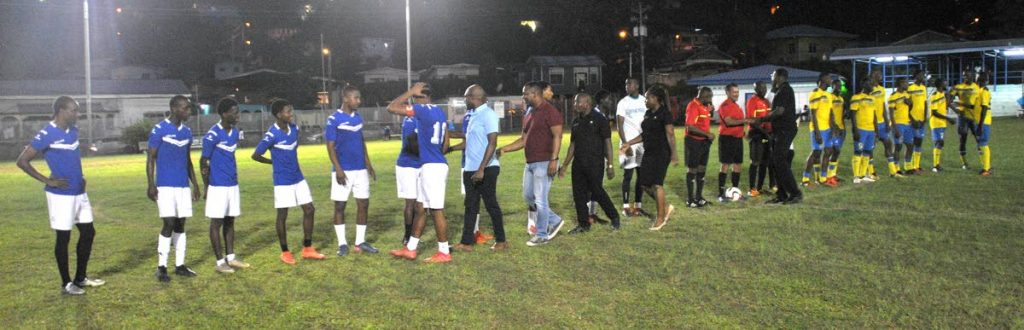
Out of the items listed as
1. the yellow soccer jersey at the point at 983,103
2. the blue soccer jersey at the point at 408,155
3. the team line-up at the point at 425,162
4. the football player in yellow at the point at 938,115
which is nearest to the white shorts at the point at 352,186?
the team line-up at the point at 425,162

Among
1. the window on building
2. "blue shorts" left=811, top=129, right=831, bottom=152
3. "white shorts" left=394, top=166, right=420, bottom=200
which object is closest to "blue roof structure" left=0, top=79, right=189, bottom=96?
the window on building

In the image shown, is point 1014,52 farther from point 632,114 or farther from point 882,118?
point 632,114

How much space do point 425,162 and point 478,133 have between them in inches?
27.4

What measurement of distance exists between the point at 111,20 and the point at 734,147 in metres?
93.7

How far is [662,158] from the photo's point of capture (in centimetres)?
1036

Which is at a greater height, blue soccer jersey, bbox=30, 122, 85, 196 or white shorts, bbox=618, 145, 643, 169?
blue soccer jersey, bbox=30, 122, 85, 196

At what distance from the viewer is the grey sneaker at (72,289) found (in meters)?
7.30

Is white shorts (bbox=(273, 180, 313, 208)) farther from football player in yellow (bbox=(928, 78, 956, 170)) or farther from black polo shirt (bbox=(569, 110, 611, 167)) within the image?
football player in yellow (bbox=(928, 78, 956, 170))

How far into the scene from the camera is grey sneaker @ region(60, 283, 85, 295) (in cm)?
730

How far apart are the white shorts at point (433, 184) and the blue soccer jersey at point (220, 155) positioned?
1.97 meters

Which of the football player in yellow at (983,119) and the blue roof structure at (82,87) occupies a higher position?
the blue roof structure at (82,87)

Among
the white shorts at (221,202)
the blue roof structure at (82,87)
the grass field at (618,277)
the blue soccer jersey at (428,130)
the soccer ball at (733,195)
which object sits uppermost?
the blue roof structure at (82,87)

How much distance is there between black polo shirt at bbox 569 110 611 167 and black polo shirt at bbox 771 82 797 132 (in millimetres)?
3616

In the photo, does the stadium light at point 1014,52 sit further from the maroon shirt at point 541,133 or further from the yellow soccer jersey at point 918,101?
the maroon shirt at point 541,133
